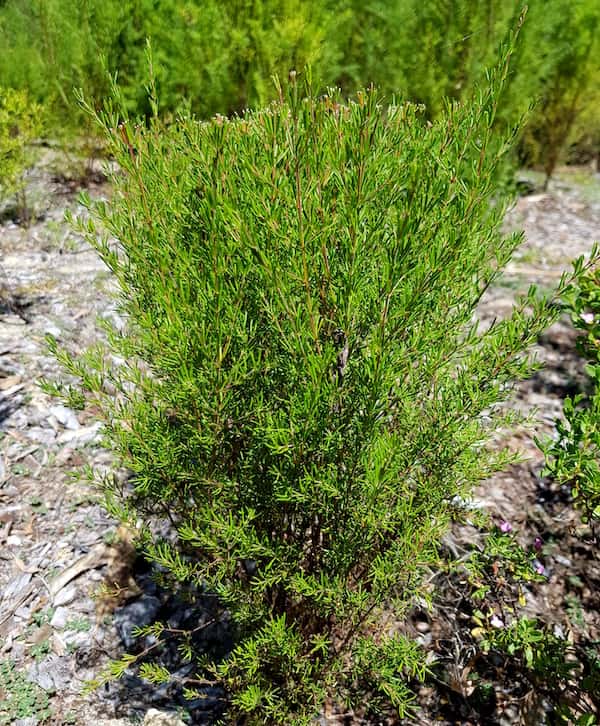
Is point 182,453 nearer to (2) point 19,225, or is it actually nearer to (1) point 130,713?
(1) point 130,713

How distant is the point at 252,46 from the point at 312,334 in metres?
5.47

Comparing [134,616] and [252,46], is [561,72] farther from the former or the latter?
[134,616]

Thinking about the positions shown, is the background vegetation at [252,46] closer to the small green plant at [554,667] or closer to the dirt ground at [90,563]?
the dirt ground at [90,563]

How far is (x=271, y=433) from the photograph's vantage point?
131 cm

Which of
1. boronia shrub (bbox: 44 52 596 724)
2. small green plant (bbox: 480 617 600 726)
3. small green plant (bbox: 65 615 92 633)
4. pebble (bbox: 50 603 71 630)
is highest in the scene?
boronia shrub (bbox: 44 52 596 724)

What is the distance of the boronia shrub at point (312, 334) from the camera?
3.96ft

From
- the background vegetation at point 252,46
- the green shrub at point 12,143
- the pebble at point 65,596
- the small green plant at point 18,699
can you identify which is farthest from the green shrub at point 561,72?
the small green plant at point 18,699

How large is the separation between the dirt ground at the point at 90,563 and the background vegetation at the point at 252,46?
9.40 feet

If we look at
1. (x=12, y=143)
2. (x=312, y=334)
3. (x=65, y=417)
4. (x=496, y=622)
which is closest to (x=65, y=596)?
(x=65, y=417)

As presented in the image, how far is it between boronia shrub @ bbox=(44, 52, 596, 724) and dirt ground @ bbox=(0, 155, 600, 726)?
0.53 metres

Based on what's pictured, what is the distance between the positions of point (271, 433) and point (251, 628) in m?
0.80

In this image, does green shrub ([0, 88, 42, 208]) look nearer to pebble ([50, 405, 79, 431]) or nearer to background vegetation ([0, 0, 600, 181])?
background vegetation ([0, 0, 600, 181])

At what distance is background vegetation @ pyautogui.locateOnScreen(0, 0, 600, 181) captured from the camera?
5543 millimetres

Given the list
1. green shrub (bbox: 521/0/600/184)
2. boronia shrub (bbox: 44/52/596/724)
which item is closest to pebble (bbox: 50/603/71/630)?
boronia shrub (bbox: 44/52/596/724)
